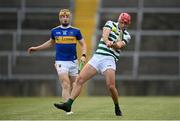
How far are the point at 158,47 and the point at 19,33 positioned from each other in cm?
543

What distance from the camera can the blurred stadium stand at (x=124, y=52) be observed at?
92.4 ft

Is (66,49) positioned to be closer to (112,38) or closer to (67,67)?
(67,67)

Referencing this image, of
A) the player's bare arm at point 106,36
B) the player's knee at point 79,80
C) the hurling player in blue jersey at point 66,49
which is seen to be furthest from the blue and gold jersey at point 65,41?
the player's bare arm at point 106,36

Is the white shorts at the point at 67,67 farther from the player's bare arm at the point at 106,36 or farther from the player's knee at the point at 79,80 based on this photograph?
the player's bare arm at the point at 106,36

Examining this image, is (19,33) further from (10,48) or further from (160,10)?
(160,10)

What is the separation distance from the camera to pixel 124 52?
29094 mm

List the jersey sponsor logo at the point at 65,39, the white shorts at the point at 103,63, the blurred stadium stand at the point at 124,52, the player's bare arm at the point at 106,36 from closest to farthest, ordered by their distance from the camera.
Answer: the player's bare arm at the point at 106,36
the white shorts at the point at 103,63
the jersey sponsor logo at the point at 65,39
the blurred stadium stand at the point at 124,52

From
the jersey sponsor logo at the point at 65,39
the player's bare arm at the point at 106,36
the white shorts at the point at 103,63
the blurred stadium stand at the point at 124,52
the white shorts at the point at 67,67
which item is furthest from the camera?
the blurred stadium stand at the point at 124,52

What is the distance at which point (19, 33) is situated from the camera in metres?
29.7

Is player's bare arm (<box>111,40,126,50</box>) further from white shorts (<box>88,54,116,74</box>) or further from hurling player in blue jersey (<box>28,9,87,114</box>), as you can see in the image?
hurling player in blue jersey (<box>28,9,87,114</box>)

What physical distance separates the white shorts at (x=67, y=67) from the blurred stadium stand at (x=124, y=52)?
467 inches

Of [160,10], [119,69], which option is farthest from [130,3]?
[119,69]

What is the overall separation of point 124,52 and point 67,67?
43.6 ft

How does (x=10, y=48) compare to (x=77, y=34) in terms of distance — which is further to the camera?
(x=10, y=48)
